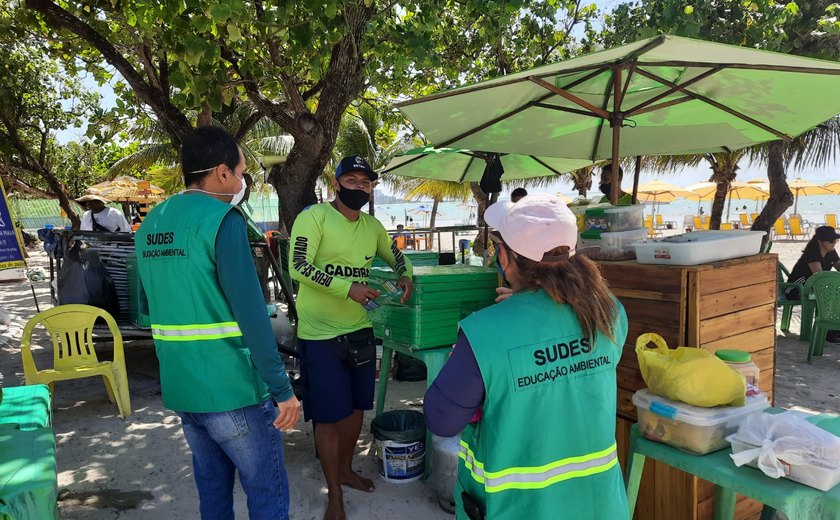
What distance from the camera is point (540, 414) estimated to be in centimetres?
143

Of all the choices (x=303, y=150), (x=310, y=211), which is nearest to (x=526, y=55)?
(x=303, y=150)

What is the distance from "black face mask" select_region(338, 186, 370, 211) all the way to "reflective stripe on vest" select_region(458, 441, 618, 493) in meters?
1.97

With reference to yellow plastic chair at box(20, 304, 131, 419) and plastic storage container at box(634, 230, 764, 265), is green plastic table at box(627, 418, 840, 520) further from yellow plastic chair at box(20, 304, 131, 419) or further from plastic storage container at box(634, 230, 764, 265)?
yellow plastic chair at box(20, 304, 131, 419)

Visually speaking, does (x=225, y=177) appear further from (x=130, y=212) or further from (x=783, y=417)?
(x=130, y=212)

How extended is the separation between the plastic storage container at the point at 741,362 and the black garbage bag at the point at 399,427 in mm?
1890

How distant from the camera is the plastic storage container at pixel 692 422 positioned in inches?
79.6

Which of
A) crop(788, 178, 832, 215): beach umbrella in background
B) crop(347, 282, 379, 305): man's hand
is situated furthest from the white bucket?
crop(788, 178, 832, 215): beach umbrella in background

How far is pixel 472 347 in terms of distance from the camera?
54.7 inches

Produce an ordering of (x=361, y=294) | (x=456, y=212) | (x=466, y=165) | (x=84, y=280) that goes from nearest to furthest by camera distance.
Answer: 1. (x=361, y=294)
2. (x=84, y=280)
3. (x=466, y=165)
4. (x=456, y=212)

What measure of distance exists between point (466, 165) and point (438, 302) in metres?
4.06

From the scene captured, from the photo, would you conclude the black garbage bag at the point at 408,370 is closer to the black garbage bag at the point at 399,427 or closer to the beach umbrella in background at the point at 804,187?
the black garbage bag at the point at 399,427

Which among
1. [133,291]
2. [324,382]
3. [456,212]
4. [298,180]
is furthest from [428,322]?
[456,212]

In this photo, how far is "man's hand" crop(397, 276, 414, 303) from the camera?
3.21m

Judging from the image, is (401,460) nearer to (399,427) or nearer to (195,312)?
(399,427)
